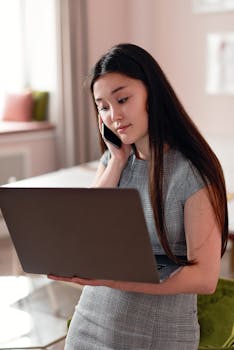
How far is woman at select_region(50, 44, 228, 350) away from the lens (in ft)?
3.44

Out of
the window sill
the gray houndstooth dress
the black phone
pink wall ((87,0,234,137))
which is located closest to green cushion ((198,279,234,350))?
the gray houndstooth dress

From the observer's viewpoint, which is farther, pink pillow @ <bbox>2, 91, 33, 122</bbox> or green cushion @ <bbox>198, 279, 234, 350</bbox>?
pink pillow @ <bbox>2, 91, 33, 122</bbox>

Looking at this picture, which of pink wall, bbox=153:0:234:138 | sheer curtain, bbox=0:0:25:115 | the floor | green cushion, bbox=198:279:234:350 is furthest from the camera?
sheer curtain, bbox=0:0:25:115

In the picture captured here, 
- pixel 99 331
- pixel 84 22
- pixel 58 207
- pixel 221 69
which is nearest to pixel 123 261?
pixel 58 207

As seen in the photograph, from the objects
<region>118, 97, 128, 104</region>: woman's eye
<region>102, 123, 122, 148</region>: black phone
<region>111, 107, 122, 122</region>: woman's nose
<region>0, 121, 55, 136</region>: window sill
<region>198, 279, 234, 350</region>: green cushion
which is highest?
<region>118, 97, 128, 104</region>: woman's eye

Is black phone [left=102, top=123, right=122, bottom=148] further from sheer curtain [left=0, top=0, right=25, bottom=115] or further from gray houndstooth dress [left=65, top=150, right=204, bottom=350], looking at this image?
sheer curtain [left=0, top=0, right=25, bottom=115]

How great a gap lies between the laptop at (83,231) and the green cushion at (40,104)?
342 centimetres

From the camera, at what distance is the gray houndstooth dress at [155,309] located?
1.09 m

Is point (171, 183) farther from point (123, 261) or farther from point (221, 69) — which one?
point (221, 69)

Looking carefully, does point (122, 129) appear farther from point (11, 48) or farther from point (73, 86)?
point (11, 48)

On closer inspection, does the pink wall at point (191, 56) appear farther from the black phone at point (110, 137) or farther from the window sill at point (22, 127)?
the black phone at point (110, 137)

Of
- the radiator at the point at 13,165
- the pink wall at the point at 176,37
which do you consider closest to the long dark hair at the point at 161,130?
the pink wall at the point at 176,37

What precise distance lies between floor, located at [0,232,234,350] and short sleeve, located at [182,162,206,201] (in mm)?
1391

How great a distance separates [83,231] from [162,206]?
0.20 meters
